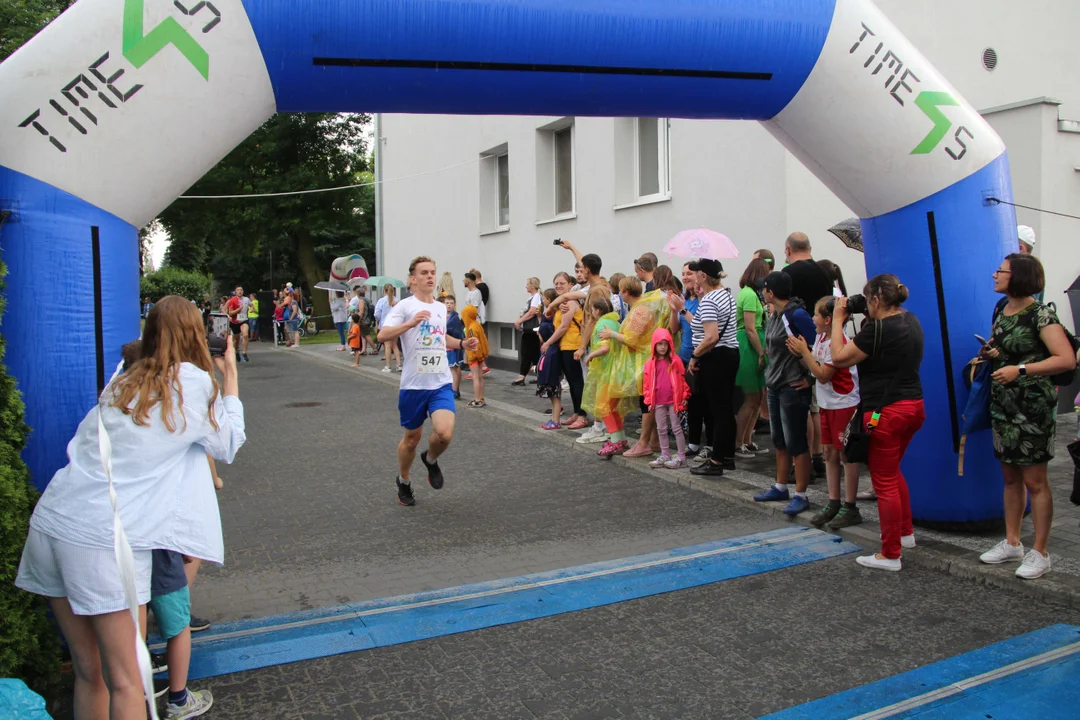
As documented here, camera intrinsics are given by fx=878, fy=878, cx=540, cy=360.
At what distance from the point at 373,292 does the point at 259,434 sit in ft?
49.5

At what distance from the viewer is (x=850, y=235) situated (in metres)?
8.34

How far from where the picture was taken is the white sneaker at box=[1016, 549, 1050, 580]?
4.70m

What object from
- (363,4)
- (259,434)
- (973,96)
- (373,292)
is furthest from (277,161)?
(363,4)

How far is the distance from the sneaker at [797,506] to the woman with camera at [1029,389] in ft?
5.19

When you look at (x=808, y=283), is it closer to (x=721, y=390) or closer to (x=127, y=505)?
(x=721, y=390)

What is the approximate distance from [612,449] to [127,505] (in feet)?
19.7

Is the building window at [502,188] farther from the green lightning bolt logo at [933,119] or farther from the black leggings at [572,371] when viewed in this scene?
the green lightning bolt logo at [933,119]

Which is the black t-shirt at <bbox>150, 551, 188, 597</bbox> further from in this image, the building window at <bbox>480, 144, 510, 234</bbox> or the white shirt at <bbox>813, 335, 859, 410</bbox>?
the building window at <bbox>480, 144, 510, 234</bbox>

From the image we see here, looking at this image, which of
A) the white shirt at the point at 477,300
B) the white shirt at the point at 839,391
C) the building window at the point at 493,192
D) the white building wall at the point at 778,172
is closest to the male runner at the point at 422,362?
the white shirt at the point at 839,391

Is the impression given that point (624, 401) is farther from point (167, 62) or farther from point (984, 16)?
point (984, 16)

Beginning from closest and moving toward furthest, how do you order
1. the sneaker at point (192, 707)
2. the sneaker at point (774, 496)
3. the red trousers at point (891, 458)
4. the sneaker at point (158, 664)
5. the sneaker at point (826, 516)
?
the sneaker at point (192, 707) → the sneaker at point (158, 664) → the red trousers at point (891, 458) → the sneaker at point (826, 516) → the sneaker at point (774, 496)

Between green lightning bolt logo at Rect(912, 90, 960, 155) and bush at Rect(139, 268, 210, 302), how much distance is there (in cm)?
4445

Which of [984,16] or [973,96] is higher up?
[984,16]

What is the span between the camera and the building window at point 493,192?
698 inches
